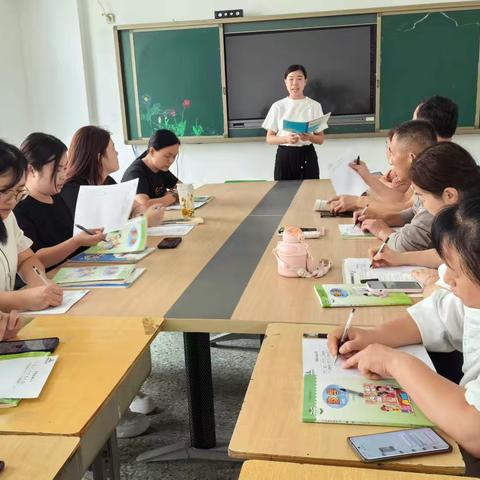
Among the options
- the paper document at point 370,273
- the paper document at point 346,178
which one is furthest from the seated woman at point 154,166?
the paper document at point 370,273

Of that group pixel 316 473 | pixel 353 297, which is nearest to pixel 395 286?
pixel 353 297

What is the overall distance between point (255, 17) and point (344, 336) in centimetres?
406

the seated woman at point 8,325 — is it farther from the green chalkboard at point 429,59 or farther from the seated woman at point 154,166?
the green chalkboard at point 429,59

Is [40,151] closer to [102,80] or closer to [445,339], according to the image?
[445,339]

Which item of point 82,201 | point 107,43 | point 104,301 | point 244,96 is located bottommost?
point 104,301

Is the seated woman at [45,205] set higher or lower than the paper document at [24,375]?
higher

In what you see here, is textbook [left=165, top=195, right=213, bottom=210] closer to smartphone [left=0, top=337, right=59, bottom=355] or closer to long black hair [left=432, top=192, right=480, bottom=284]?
smartphone [left=0, top=337, right=59, bottom=355]

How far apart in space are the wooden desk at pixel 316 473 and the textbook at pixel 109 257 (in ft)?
4.15

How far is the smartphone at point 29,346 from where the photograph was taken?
119 cm

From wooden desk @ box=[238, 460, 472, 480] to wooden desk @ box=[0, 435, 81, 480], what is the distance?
28cm

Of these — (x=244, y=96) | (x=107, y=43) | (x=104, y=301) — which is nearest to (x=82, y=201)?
(x=104, y=301)

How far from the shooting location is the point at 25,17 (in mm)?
4895

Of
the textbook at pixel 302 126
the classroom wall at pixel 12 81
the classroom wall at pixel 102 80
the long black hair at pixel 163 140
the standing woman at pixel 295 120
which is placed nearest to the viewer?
the long black hair at pixel 163 140

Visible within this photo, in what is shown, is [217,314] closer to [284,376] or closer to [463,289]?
[284,376]
